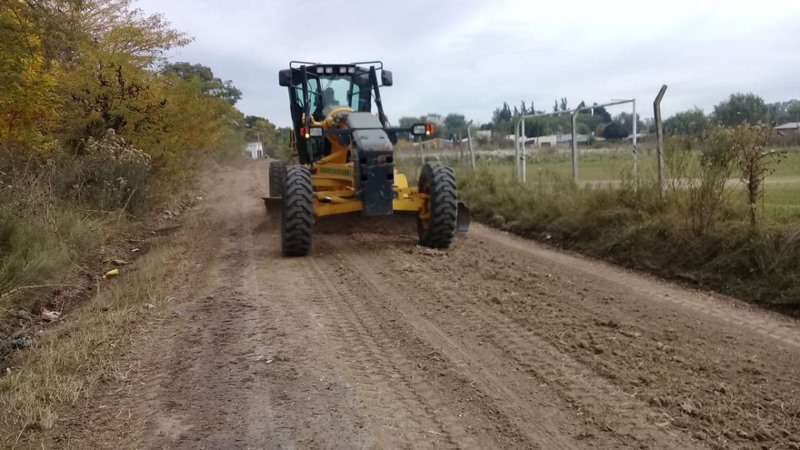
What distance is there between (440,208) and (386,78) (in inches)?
119

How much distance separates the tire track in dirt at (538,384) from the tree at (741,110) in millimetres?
4474

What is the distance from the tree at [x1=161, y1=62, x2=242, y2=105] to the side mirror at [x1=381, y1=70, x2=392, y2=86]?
11863 mm

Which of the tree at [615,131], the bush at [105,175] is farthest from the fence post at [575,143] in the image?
the bush at [105,175]

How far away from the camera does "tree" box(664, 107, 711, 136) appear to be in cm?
920

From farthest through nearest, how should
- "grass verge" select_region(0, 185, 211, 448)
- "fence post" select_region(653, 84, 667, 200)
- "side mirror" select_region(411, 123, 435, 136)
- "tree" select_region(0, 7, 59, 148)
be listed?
1. "side mirror" select_region(411, 123, 435, 136)
2. "fence post" select_region(653, 84, 667, 200)
3. "tree" select_region(0, 7, 59, 148)
4. "grass verge" select_region(0, 185, 211, 448)

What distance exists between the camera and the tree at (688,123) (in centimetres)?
920

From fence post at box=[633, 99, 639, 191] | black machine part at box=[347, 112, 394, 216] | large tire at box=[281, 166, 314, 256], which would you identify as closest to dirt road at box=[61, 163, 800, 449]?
large tire at box=[281, 166, 314, 256]

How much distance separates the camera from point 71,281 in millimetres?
8766

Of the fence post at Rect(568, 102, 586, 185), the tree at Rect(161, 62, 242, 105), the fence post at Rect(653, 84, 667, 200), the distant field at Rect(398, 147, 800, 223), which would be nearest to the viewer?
the distant field at Rect(398, 147, 800, 223)

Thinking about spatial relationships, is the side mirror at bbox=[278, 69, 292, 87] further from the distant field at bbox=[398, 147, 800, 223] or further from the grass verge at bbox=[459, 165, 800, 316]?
the distant field at bbox=[398, 147, 800, 223]

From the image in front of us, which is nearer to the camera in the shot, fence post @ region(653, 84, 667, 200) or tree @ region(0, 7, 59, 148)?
tree @ region(0, 7, 59, 148)

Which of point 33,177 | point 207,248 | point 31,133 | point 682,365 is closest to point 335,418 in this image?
point 682,365

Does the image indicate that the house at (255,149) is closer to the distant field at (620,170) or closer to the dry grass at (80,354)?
the distant field at (620,170)

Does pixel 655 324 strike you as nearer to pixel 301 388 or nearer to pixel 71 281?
pixel 301 388
